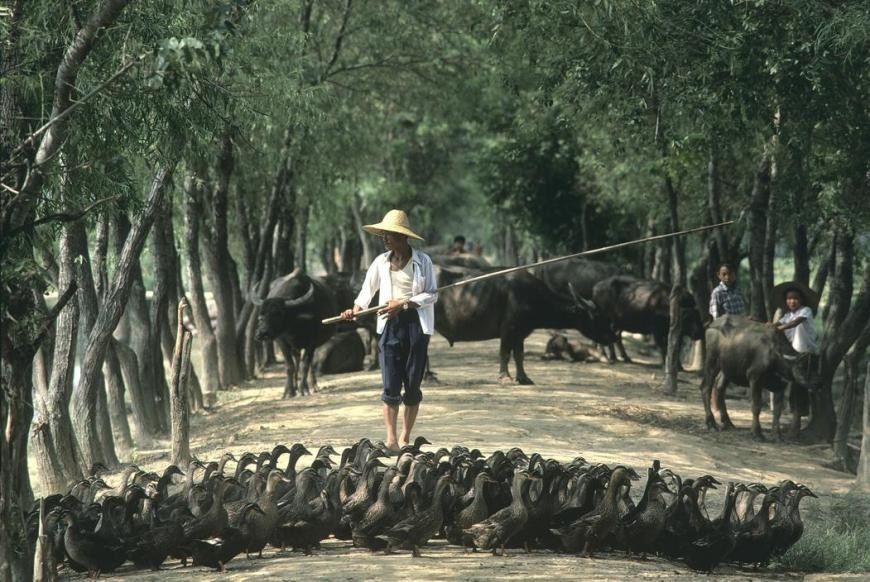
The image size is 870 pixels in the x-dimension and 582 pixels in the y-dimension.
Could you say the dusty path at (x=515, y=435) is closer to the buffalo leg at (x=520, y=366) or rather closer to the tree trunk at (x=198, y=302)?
the buffalo leg at (x=520, y=366)

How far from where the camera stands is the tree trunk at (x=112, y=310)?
14008 millimetres

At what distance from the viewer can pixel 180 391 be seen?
12.9m

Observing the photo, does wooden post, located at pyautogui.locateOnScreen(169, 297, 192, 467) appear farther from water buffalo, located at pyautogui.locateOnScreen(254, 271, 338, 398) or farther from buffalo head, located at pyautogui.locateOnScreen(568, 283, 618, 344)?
buffalo head, located at pyautogui.locateOnScreen(568, 283, 618, 344)

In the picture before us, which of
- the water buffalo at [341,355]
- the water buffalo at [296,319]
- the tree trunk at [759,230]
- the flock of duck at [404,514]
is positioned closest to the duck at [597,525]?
the flock of duck at [404,514]

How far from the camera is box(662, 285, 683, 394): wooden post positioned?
21.3 m

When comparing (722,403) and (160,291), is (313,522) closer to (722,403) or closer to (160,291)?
(160,291)

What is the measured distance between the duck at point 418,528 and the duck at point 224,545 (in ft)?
3.20

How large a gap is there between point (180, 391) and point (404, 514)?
4118 mm

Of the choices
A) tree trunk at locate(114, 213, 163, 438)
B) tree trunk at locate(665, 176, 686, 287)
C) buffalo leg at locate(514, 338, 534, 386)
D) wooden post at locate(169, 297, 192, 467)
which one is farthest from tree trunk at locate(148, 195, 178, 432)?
tree trunk at locate(665, 176, 686, 287)

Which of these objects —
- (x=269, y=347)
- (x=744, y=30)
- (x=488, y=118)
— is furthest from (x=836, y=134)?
(x=488, y=118)

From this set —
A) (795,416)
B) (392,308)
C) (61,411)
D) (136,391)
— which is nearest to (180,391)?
(61,411)

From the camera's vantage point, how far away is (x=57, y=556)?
355 inches

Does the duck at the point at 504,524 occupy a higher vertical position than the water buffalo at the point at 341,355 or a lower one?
lower

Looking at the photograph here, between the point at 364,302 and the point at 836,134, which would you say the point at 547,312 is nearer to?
the point at 836,134
